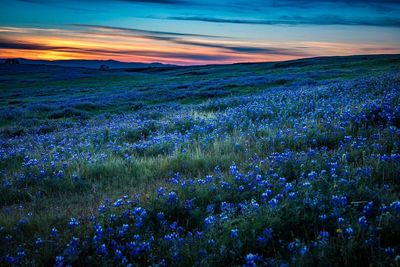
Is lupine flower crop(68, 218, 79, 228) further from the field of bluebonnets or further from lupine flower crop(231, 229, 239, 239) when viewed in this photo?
lupine flower crop(231, 229, 239, 239)

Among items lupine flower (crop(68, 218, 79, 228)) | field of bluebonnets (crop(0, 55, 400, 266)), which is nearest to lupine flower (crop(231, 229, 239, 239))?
field of bluebonnets (crop(0, 55, 400, 266))

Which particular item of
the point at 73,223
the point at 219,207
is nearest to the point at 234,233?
the point at 219,207

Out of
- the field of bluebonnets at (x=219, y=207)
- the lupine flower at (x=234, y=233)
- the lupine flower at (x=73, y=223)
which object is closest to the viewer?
the field of bluebonnets at (x=219, y=207)

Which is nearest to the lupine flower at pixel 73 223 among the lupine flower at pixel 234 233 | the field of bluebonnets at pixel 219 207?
the field of bluebonnets at pixel 219 207

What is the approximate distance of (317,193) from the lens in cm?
371

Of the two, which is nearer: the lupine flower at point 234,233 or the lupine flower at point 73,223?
the lupine flower at point 234,233

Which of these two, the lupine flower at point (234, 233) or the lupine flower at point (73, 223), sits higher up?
the lupine flower at point (234, 233)

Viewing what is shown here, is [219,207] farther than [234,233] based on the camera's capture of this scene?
Yes

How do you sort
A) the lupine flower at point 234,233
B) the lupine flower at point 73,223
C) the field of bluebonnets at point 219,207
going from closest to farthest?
the field of bluebonnets at point 219,207
the lupine flower at point 234,233
the lupine flower at point 73,223

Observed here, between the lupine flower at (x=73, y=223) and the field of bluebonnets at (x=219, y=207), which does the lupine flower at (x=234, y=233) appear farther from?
the lupine flower at (x=73, y=223)

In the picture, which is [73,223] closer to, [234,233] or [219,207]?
[219,207]

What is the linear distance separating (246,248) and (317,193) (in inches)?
45.6

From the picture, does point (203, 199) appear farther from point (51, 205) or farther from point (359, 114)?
point (359, 114)

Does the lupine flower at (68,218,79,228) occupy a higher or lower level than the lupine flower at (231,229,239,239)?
lower
